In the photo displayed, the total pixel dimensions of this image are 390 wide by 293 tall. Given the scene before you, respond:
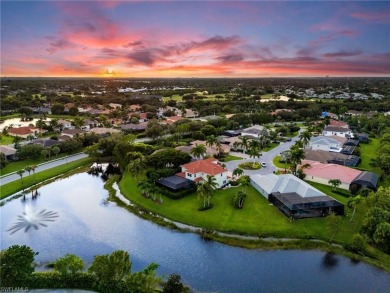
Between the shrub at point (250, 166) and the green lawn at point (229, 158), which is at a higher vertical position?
the shrub at point (250, 166)

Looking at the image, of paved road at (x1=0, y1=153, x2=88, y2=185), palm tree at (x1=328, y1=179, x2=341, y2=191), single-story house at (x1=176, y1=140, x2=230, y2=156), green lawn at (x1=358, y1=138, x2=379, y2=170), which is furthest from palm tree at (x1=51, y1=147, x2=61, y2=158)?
green lawn at (x1=358, y1=138, x2=379, y2=170)

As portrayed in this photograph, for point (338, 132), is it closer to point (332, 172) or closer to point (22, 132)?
point (332, 172)

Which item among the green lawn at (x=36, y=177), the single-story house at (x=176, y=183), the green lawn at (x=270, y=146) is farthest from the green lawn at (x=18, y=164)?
the green lawn at (x=270, y=146)

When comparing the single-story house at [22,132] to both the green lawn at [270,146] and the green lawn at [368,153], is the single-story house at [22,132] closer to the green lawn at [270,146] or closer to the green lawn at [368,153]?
the green lawn at [270,146]

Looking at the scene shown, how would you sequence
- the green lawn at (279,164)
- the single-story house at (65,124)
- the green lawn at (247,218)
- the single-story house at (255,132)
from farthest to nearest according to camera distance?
the single-story house at (65,124) < the single-story house at (255,132) < the green lawn at (279,164) < the green lawn at (247,218)

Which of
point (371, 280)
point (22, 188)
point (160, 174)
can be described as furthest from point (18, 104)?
point (371, 280)

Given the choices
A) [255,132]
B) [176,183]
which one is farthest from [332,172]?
[255,132]

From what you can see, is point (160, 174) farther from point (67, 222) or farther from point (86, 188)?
point (67, 222)

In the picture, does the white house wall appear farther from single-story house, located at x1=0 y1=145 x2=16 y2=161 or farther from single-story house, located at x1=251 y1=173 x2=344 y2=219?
single-story house, located at x1=0 y1=145 x2=16 y2=161
